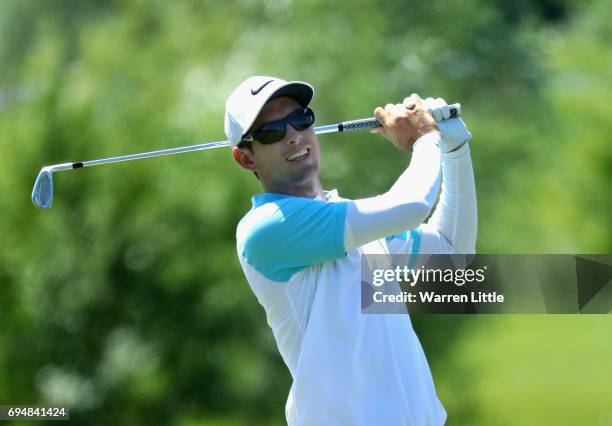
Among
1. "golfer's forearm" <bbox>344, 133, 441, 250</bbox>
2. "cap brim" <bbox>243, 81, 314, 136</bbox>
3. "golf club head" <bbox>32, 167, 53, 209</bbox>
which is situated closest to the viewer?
"golfer's forearm" <bbox>344, 133, 441, 250</bbox>

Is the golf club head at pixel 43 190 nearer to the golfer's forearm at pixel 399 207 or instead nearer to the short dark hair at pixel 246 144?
the short dark hair at pixel 246 144

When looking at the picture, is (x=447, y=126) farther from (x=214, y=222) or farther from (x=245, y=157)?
(x=214, y=222)

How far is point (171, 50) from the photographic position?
9.15 meters

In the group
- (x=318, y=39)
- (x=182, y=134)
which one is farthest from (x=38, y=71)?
(x=318, y=39)

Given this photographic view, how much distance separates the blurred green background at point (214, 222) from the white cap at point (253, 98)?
4.97 m

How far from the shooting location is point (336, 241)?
6.46 ft

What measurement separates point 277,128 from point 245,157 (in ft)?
0.35

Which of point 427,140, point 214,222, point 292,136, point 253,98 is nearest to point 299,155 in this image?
point 292,136

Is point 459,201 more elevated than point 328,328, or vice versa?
point 459,201

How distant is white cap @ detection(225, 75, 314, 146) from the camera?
2100 millimetres

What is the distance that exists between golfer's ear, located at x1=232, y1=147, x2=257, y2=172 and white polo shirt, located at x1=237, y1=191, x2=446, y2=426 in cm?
13

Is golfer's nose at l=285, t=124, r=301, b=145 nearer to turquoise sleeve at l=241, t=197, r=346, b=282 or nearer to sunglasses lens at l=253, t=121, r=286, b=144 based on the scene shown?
sunglasses lens at l=253, t=121, r=286, b=144

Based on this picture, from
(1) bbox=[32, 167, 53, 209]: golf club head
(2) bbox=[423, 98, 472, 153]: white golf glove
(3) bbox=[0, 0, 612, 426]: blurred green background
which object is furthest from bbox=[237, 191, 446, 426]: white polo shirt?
(3) bbox=[0, 0, 612, 426]: blurred green background

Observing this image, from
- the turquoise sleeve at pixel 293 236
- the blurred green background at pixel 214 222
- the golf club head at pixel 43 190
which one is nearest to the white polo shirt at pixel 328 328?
the turquoise sleeve at pixel 293 236
